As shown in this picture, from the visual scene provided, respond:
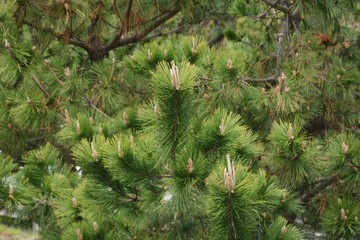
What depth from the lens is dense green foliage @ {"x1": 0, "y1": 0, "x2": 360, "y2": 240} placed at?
1873 mm

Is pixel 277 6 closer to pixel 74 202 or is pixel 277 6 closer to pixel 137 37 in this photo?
pixel 137 37

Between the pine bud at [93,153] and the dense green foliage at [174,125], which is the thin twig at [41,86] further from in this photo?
the pine bud at [93,153]

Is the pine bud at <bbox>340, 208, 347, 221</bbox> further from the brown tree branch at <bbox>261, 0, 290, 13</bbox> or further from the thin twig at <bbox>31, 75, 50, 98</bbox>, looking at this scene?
the thin twig at <bbox>31, 75, 50, 98</bbox>

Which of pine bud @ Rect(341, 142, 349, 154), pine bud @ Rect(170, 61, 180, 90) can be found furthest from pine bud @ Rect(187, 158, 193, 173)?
pine bud @ Rect(341, 142, 349, 154)

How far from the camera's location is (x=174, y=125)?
184 centimetres

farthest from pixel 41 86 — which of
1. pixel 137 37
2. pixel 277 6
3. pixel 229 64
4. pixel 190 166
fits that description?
pixel 190 166

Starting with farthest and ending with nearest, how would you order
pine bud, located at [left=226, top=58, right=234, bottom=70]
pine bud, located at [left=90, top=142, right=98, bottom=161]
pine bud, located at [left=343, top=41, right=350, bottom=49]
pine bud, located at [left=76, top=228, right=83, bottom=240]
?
1. pine bud, located at [left=343, top=41, right=350, bottom=49]
2. pine bud, located at [left=226, top=58, right=234, bottom=70]
3. pine bud, located at [left=76, top=228, right=83, bottom=240]
4. pine bud, located at [left=90, top=142, right=98, bottom=161]

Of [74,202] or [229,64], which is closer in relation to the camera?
[74,202]

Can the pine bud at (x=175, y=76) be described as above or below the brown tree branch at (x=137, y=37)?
above

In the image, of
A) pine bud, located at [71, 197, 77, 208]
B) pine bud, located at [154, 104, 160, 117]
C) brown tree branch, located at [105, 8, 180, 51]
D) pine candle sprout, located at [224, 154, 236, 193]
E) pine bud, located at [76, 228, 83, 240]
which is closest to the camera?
pine candle sprout, located at [224, 154, 236, 193]

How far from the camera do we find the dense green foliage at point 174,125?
73.7 inches

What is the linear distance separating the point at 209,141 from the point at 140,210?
0.50m

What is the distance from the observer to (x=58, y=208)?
7.94 feet

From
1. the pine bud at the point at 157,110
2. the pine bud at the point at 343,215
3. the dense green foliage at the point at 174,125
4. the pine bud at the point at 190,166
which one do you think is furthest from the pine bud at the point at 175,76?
the pine bud at the point at 343,215
